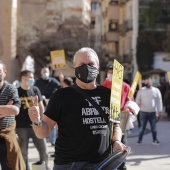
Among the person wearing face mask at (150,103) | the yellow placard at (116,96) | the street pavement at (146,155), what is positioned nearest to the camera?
the yellow placard at (116,96)

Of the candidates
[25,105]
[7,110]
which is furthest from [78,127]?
[25,105]

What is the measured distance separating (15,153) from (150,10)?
38.6 meters

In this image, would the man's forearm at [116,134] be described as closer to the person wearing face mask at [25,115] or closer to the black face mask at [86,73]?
the black face mask at [86,73]

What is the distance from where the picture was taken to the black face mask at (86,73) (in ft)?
14.1

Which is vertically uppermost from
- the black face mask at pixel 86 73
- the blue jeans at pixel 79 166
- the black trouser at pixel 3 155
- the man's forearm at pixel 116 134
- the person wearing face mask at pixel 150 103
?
the black face mask at pixel 86 73

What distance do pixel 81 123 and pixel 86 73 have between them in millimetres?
415

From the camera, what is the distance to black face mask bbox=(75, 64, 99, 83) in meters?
4.29

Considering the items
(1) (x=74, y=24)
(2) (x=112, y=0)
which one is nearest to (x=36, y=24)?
(1) (x=74, y=24)

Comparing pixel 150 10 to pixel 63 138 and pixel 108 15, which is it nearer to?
pixel 108 15

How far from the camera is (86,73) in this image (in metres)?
4.29

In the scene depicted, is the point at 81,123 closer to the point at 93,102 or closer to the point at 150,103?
the point at 93,102

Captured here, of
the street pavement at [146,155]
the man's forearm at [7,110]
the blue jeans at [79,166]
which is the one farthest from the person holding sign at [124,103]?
the blue jeans at [79,166]

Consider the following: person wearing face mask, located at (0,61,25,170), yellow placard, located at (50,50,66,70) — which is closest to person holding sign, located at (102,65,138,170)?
person wearing face mask, located at (0,61,25,170)

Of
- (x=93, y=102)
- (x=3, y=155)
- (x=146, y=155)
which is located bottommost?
(x=146, y=155)
